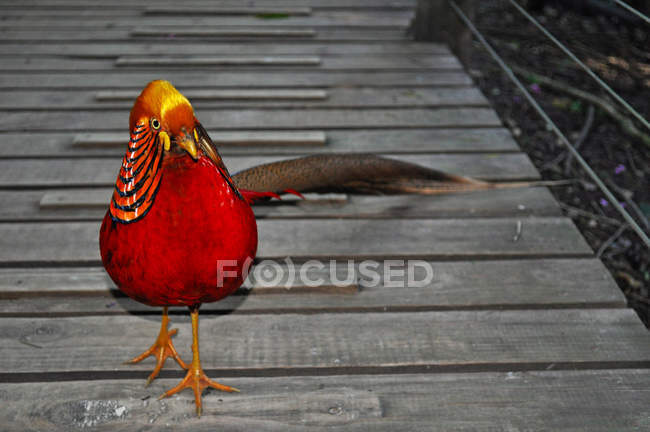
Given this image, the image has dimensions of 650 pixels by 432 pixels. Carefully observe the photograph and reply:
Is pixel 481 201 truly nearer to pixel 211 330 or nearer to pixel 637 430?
pixel 637 430

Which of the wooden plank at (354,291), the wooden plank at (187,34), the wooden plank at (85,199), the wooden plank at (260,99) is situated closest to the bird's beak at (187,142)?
the wooden plank at (354,291)

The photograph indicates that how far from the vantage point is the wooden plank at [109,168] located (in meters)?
2.23

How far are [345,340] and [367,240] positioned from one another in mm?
486

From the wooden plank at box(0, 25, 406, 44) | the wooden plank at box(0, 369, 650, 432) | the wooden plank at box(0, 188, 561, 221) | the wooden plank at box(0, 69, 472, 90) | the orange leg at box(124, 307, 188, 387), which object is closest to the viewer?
the wooden plank at box(0, 369, 650, 432)

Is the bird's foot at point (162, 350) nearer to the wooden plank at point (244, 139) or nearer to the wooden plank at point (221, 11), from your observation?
the wooden plank at point (244, 139)

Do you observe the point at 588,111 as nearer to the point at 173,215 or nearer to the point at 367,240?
the point at 367,240

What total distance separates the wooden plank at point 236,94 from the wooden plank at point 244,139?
414 mm

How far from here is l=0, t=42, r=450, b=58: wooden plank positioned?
3.40 metres

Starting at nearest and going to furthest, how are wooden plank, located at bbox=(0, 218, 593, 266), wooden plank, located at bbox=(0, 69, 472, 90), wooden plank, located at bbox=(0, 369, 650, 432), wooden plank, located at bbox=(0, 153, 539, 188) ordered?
wooden plank, located at bbox=(0, 369, 650, 432) → wooden plank, located at bbox=(0, 218, 593, 266) → wooden plank, located at bbox=(0, 153, 539, 188) → wooden plank, located at bbox=(0, 69, 472, 90)

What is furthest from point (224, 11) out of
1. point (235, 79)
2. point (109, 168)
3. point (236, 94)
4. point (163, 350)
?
point (163, 350)

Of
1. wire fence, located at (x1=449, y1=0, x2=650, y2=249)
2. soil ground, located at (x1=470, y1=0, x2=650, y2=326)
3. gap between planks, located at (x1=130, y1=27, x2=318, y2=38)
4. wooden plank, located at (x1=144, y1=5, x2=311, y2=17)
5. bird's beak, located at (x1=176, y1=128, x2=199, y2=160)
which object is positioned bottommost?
soil ground, located at (x1=470, y1=0, x2=650, y2=326)

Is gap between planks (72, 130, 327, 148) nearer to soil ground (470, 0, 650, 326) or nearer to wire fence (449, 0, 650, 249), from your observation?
wire fence (449, 0, 650, 249)

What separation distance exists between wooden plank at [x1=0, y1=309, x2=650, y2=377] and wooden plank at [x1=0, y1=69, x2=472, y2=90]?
5.79 feet

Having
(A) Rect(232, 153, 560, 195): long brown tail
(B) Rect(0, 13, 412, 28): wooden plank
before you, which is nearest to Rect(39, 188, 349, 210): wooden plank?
(A) Rect(232, 153, 560, 195): long brown tail
